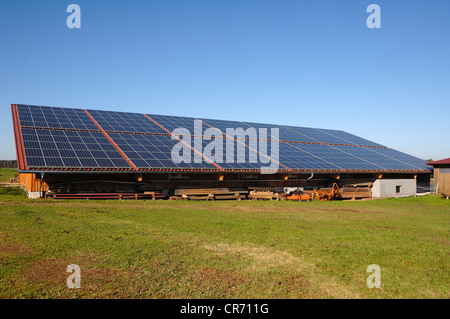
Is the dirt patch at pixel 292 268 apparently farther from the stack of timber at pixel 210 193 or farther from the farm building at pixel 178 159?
the stack of timber at pixel 210 193

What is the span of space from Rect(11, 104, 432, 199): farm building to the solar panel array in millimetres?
72

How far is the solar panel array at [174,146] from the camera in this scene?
70.6 ft

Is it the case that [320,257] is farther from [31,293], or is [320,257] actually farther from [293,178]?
[293,178]

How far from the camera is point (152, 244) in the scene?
10.3 m

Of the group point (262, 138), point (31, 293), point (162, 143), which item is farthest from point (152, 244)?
point (262, 138)

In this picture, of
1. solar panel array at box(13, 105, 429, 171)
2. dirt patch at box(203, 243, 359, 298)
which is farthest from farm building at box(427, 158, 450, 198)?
dirt patch at box(203, 243, 359, 298)

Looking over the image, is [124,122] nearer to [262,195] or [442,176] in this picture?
[262,195]

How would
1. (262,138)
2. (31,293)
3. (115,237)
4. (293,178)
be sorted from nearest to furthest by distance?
(31,293)
(115,237)
(293,178)
(262,138)

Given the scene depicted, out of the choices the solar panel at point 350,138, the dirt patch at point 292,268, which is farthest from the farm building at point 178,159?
the dirt patch at point 292,268

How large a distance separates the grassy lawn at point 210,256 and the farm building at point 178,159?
18.1 feet

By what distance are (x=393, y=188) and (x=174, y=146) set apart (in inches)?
854

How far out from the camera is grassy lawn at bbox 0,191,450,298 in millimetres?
6959
